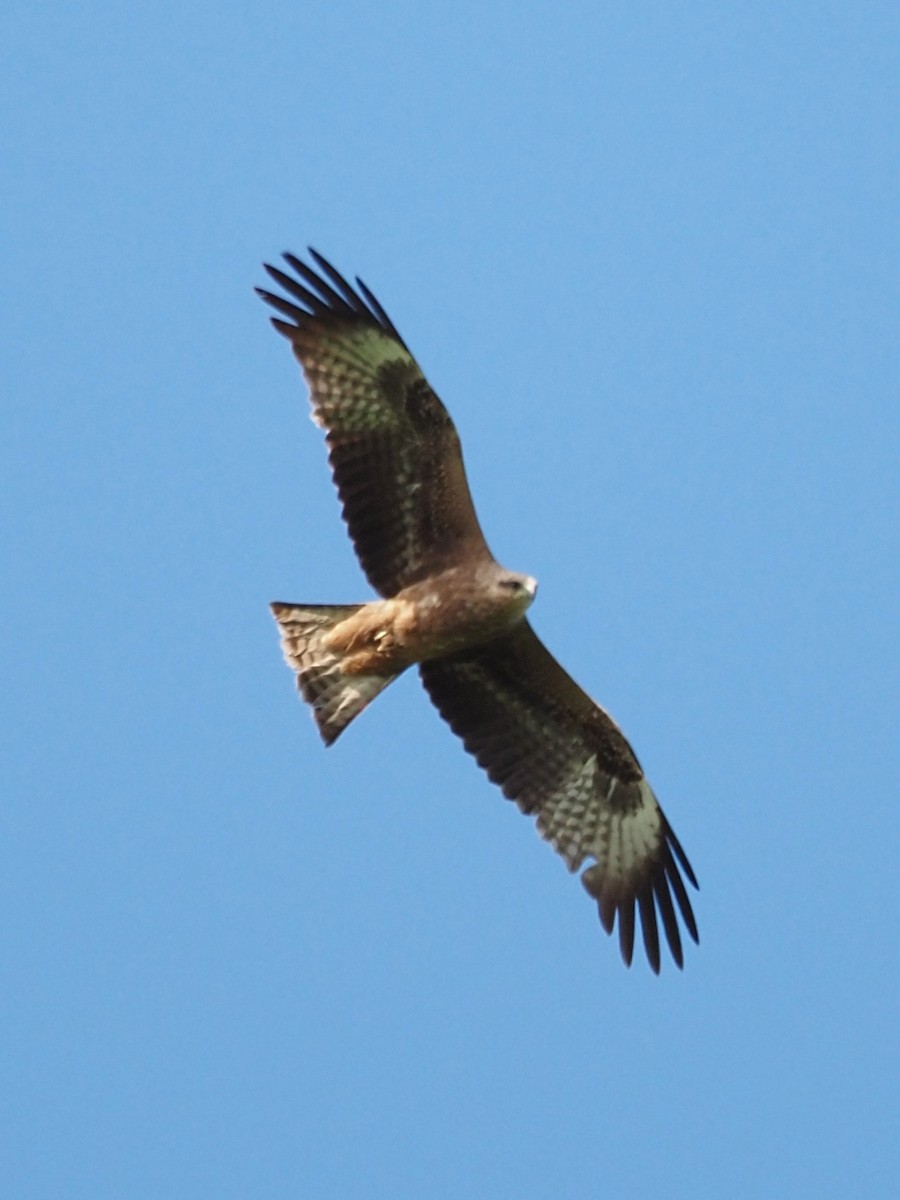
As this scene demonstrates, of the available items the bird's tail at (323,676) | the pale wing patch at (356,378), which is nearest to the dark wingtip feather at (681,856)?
the bird's tail at (323,676)

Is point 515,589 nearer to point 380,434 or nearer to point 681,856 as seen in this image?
point 380,434

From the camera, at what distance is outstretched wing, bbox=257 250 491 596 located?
1002 centimetres

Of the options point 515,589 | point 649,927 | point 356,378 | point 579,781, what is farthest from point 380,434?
point 649,927

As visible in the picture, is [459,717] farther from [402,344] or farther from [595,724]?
[402,344]

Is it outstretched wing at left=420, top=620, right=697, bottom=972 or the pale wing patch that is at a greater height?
the pale wing patch

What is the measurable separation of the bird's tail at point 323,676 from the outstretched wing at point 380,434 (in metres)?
0.44

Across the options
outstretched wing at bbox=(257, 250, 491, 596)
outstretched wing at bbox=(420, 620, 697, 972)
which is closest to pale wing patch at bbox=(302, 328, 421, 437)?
outstretched wing at bbox=(257, 250, 491, 596)

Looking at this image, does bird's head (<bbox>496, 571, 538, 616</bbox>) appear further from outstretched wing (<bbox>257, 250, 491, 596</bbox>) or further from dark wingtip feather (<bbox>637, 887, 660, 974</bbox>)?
dark wingtip feather (<bbox>637, 887, 660, 974</bbox>)

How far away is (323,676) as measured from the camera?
34.3 ft

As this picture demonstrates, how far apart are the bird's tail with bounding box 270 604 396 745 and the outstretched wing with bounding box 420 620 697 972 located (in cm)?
45

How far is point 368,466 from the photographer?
10078mm

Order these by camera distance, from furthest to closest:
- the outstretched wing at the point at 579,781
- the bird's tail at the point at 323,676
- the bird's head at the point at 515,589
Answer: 1. the outstretched wing at the point at 579,781
2. the bird's tail at the point at 323,676
3. the bird's head at the point at 515,589

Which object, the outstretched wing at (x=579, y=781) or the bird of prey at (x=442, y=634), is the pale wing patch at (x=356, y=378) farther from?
the outstretched wing at (x=579, y=781)

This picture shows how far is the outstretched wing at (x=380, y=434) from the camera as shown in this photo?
1002cm
